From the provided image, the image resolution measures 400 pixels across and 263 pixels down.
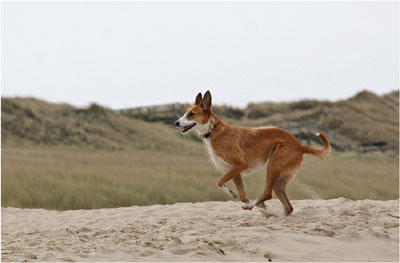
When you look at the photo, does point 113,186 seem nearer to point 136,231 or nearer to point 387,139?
point 136,231

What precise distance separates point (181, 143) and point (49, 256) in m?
26.4

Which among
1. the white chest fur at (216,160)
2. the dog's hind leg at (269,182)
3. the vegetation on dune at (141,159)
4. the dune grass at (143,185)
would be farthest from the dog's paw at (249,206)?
the dune grass at (143,185)

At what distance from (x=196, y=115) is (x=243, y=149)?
0.94 m

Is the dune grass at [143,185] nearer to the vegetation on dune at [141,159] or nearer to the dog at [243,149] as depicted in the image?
the vegetation on dune at [141,159]

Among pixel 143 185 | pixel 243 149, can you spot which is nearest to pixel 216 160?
pixel 243 149

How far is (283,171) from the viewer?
7.41 metres

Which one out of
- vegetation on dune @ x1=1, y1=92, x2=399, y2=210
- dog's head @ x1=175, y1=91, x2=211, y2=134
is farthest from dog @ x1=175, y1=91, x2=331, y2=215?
vegetation on dune @ x1=1, y1=92, x2=399, y2=210

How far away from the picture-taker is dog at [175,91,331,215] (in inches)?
262

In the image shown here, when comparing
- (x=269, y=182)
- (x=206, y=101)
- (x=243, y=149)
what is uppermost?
(x=206, y=101)

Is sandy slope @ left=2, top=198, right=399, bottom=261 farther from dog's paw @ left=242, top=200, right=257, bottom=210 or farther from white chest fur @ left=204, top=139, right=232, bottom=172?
white chest fur @ left=204, top=139, right=232, bottom=172

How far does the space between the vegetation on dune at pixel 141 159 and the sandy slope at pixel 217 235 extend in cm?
94

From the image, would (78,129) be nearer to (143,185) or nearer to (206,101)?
(143,185)

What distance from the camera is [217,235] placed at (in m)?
7.50

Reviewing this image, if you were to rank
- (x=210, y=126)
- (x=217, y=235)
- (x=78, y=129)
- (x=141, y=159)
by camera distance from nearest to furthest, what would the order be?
1. (x=210, y=126)
2. (x=217, y=235)
3. (x=141, y=159)
4. (x=78, y=129)
